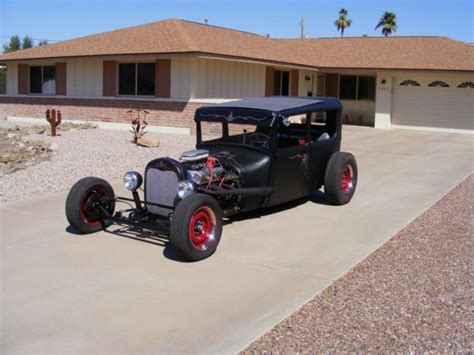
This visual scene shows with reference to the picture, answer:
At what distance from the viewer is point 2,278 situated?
18.2ft

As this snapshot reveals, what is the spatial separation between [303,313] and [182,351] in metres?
1.14

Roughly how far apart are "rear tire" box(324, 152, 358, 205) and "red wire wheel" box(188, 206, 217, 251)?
9.65 ft

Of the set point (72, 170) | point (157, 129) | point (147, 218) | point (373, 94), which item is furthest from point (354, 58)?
point (147, 218)

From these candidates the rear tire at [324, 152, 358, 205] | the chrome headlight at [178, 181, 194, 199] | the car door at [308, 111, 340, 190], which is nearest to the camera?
the chrome headlight at [178, 181, 194, 199]

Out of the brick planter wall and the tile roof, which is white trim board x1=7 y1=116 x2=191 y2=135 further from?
the tile roof

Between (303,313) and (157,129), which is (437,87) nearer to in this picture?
(157,129)

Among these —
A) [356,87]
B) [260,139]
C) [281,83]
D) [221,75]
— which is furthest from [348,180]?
[356,87]

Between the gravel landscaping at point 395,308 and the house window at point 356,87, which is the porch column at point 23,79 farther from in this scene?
the gravel landscaping at point 395,308

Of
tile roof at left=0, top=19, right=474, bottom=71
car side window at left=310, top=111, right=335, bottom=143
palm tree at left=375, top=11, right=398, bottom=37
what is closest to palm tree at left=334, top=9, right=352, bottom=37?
palm tree at left=375, top=11, right=398, bottom=37

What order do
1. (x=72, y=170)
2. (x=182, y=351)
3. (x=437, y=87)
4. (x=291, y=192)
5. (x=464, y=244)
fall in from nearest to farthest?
(x=182, y=351) < (x=464, y=244) < (x=291, y=192) < (x=72, y=170) < (x=437, y=87)

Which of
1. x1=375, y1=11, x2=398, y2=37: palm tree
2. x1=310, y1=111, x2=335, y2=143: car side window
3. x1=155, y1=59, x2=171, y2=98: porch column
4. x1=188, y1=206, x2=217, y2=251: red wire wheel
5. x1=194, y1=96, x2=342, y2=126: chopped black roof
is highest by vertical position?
x1=375, y1=11, x2=398, y2=37: palm tree

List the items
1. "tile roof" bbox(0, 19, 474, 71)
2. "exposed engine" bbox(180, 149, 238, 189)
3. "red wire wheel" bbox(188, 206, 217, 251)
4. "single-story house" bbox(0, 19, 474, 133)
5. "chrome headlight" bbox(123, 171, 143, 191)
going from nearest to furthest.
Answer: "red wire wheel" bbox(188, 206, 217, 251) < "exposed engine" bbox(180, 149, 238, 189) < "chrome headlight" bbox(123, 171, 143, 191) < "single-story house" bbox(0, 19, 474, 133) < "tile roof" bbox(0, 19, 474, 71)

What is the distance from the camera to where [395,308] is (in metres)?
4.84

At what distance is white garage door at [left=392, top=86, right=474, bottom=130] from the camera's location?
2330 cm
